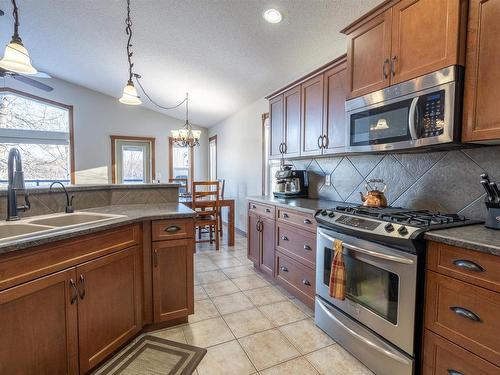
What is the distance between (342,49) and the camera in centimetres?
250

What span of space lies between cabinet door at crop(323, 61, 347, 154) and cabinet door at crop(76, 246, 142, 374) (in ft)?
6.00

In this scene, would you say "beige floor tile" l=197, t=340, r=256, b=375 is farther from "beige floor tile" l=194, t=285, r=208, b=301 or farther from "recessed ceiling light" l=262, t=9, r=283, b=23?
"recessed ceiling light" l=262, t=9, r=283, b=23

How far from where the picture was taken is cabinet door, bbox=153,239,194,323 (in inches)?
77.3

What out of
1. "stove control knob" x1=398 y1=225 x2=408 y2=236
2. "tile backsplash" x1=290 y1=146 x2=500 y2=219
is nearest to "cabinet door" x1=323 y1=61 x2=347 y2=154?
"tile backsplash" x1=290 y1=146 x2=500 y2=219

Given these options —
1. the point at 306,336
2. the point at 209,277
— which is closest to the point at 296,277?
the point at 306,336

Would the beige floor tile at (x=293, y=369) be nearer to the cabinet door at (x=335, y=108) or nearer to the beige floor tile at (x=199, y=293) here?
the beige floor tile at (x=199, y=293)

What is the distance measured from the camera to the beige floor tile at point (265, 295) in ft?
8.22

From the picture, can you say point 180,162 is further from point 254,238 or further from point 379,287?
point 379,287

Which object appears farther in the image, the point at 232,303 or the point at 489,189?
the point at 232,303

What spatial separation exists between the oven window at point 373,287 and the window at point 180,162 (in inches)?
235

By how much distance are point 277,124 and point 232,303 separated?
6.73ft

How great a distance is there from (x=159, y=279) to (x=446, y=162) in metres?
2.18

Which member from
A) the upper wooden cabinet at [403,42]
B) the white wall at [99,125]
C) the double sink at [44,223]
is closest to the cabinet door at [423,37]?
the upper wooden cabinet at [403,42]

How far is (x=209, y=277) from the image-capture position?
3061mm
